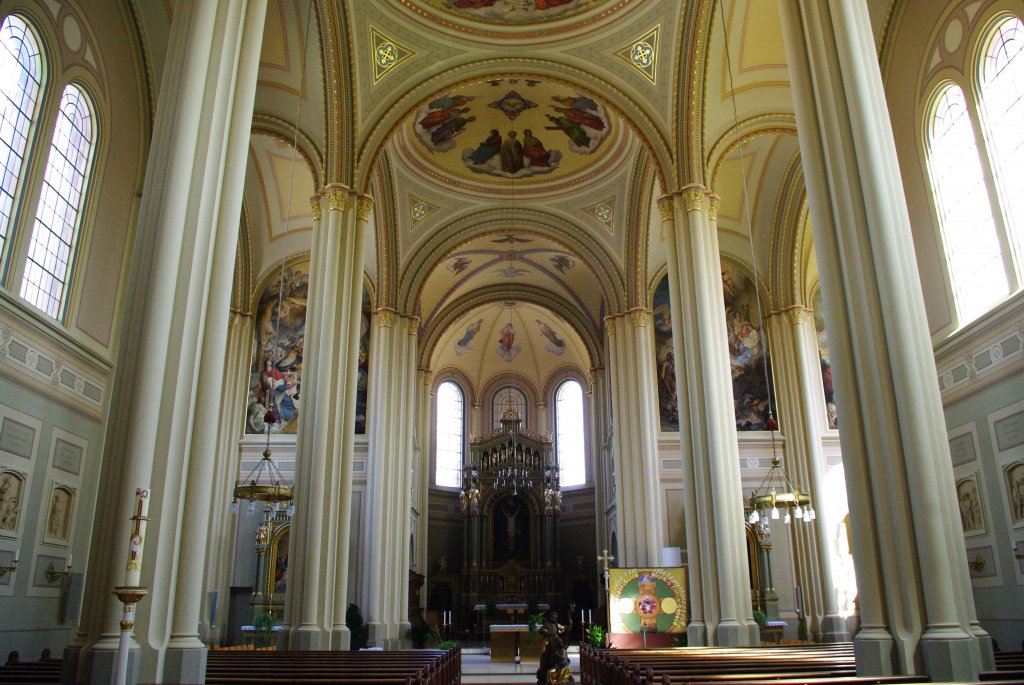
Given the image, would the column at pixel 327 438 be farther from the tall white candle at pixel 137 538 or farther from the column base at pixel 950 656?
the column base at pixel 950 656

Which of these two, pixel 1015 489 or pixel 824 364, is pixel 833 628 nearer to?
pixel 824 364

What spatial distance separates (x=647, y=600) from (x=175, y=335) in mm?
11451

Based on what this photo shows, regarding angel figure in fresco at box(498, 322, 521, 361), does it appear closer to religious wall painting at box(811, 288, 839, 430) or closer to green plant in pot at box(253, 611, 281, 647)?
religious wall painting at box(811, 288, 839, 430)

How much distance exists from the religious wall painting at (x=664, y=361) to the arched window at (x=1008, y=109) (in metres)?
10.9

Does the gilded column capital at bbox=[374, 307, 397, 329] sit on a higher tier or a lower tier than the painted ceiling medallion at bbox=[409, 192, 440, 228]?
lower

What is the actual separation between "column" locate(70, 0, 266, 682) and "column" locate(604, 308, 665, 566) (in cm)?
1527

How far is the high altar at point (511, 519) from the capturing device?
3020 centimetres

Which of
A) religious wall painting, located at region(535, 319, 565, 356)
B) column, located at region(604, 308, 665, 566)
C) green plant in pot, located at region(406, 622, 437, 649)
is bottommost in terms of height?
green plant in pot, located at region(406, 622, 437, 649)

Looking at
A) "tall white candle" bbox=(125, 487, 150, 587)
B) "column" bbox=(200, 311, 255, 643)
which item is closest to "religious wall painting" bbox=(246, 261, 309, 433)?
"column" bbox=(200, 311, 255, 643)

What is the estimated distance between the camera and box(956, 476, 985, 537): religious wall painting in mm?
11625

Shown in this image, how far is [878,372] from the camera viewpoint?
714cm

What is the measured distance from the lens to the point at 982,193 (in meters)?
11.8

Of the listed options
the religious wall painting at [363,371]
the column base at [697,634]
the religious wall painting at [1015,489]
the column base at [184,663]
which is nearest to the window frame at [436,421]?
the religious wall painting at [363,371]

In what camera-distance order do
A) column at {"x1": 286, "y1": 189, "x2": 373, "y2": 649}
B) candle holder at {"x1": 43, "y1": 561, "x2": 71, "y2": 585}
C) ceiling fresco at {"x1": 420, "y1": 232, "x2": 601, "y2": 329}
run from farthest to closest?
ceiling fresco at {"x1": 420, "y1": 232, "x2": 601, "y2": 329} → column at {"x1": 286, "y1": 189, "x2": 373, "y2": 649} → candle holder at {"x1": 43, "y1": 561, "x2": 71, "y2": 585}
